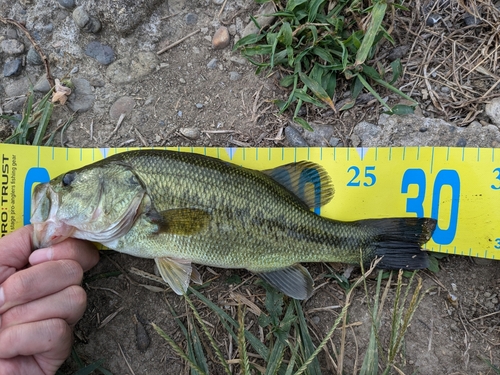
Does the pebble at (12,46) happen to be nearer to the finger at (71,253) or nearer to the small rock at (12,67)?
the small rock at (12,67)

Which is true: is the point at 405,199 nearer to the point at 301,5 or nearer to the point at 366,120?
the point at 366,120

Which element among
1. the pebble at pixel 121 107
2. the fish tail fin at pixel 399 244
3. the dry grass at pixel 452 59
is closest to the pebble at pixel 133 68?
the pebble at pixel 121 107

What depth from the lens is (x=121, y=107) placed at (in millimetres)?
3518

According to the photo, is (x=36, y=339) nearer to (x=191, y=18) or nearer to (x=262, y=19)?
(x=191, y=18)

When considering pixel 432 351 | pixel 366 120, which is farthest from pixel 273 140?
pixel 432 351

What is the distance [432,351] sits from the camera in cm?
320

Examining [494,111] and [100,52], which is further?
[100,52]

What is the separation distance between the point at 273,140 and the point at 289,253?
977 mm

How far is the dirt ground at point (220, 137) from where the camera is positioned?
3.23 m

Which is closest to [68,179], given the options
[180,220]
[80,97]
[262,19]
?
[180,220]

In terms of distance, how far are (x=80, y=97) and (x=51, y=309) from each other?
5.87 ft

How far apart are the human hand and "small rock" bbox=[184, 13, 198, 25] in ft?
6.86

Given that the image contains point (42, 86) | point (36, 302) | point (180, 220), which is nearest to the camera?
point (36, 302)

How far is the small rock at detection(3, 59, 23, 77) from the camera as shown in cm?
354
